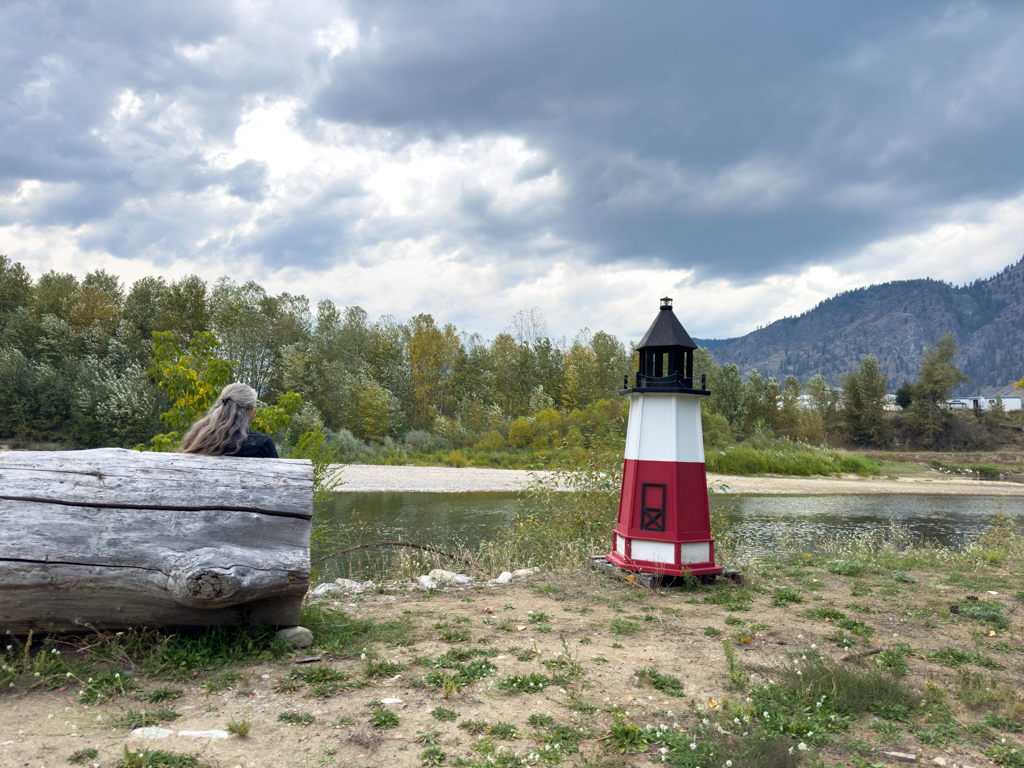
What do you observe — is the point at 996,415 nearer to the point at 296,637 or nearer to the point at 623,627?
the point at 623,627

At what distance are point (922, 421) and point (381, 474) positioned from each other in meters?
48.2

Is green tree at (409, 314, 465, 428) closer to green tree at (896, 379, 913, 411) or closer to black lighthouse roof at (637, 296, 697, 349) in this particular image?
black lighthouse roof at (637, 296, 697, 349)

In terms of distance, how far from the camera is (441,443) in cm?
3853

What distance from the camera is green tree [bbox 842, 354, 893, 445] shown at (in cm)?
5069

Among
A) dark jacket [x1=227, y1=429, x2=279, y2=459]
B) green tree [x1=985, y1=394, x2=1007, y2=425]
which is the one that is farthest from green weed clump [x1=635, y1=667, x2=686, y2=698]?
green tree [x1=985, y1=394, x2=1007, y2=425]

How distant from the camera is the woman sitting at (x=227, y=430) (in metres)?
4.56

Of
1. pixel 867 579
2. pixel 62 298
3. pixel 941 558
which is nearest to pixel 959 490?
pixel 941 558

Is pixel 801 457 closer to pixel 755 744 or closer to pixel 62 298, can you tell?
pixel 755 744

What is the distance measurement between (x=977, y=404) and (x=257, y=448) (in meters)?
73.4

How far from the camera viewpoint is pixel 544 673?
396 cm

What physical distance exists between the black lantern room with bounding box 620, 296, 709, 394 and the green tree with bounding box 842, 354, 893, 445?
52367 millimetres

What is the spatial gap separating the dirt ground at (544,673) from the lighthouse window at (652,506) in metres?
0.75

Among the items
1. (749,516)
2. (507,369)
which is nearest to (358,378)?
(507,369)

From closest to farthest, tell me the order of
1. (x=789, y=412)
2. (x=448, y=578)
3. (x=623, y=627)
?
(x=623, y=627)
(x=448, y=578)
(x=789, y=412)
